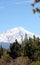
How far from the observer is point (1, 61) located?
222 ft

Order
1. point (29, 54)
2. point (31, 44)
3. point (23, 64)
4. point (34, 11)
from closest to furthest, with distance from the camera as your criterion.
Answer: point (34, 11) < point (23, 64) < point (29, 54) < point (31, 44)

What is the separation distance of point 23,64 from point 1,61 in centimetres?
565

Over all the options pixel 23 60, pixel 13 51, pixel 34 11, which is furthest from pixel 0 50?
pixel 34 11

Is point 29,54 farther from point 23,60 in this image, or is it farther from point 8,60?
point 23,60

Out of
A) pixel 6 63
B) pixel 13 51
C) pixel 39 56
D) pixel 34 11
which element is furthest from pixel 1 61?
pixel 34 11

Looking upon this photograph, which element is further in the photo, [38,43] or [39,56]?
[38,43]

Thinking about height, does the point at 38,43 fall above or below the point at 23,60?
above

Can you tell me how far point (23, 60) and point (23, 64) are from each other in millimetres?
886

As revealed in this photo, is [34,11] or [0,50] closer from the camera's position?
[34,11]

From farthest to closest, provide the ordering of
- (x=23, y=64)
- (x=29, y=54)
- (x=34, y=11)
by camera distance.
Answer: (x=29, y=54) < (x=23, y=64) < (x=34, y=11)

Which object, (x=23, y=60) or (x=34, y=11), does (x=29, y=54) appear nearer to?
(x=23, y=60)

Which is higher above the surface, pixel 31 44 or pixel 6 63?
pixel 31 44

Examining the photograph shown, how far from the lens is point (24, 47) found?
82125 millimetres

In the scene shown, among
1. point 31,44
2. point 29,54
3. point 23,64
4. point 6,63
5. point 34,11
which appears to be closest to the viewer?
point 34,11
